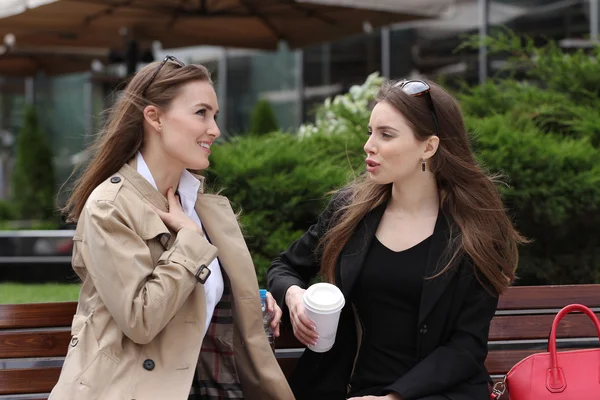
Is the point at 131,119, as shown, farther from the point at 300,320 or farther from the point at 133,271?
the point at 300,320

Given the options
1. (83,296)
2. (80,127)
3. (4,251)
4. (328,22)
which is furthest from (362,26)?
(80,127)

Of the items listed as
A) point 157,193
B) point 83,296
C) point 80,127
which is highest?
point 157,193

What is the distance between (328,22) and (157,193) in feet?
20.4

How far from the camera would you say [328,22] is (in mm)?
8578

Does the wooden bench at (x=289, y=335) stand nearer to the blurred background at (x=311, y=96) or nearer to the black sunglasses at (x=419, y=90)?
the blurred background at (x=311, y=96)

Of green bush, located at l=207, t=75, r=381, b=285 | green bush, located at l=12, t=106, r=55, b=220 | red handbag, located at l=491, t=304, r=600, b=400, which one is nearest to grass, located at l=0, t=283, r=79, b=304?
green bush, located at l=207, t=75, r=381, b=285

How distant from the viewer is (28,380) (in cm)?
298

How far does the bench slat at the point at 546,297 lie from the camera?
3344 millimetres

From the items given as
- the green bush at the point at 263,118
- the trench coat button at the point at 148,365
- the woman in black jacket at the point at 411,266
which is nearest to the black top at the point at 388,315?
the woman in black jacket at the point at 411,266

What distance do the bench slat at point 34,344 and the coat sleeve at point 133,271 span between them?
2.21 ft

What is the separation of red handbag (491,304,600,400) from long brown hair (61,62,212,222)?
1.41 m

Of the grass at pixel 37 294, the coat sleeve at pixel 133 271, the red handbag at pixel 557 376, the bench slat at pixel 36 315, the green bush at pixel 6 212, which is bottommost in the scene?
the green bush at pixel 6 212

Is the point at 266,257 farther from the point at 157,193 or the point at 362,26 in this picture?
Answer: the point at 362,26

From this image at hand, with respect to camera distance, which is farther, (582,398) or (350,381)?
(350,381)
